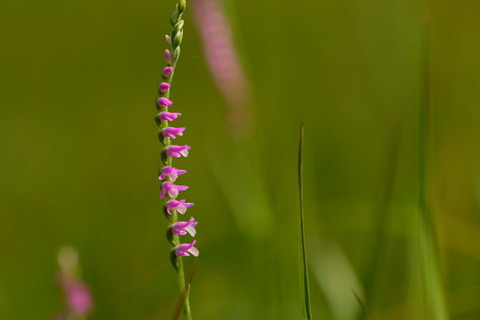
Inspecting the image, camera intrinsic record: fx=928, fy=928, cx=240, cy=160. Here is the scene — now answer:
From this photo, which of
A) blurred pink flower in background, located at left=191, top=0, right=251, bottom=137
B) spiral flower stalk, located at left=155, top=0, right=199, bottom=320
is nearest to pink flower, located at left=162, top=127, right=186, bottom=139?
spiral flower stalk, located at left=155, top=0, right=199, bottom=320

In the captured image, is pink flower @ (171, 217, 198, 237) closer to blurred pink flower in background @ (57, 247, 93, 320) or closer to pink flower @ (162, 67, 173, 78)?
pink flower @ (162, 67, 173, 78)

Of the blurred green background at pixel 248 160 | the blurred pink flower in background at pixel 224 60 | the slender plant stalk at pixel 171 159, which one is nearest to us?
the slender plant stalk at pixel 171 159

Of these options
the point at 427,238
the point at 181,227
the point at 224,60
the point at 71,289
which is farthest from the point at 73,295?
the point at 224,60

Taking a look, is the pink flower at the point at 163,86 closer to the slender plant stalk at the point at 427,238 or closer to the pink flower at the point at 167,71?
the pink flower at the point at 167,71

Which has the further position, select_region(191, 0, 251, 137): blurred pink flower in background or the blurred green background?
select_region(191, 0, 251, 137): blurred pink flower in background

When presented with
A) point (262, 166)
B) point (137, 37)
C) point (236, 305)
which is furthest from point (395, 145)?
point (137, 37)

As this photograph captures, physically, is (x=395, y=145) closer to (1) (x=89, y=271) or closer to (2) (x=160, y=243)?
(1) (x=89, y=271)

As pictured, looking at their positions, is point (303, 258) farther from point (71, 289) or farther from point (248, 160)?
point (248, 160)

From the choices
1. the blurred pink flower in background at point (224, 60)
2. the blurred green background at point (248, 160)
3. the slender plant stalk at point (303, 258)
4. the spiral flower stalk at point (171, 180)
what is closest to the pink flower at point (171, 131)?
the spiral flower stalk at point (171, 180)
